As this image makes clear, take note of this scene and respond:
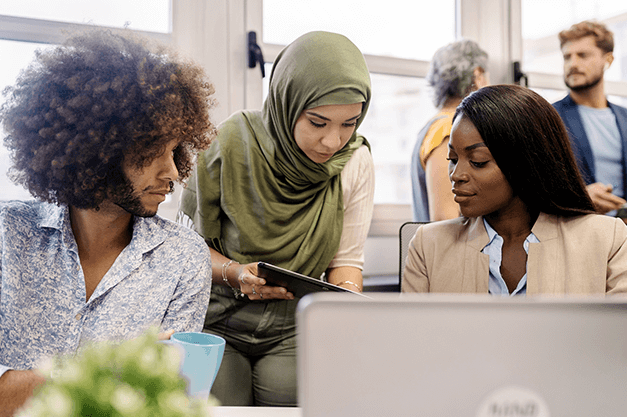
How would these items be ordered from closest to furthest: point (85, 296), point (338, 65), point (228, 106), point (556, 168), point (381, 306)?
point (381, 306) → point (85, 296) → point (556, 168) → point (338, 65) → point (228, 106)

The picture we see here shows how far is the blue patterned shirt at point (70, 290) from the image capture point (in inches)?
36.6

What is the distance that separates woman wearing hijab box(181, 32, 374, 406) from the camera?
1367 millimetres

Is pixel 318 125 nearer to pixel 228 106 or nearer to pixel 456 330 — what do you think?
pixel 228 106

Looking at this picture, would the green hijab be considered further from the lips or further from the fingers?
the lips

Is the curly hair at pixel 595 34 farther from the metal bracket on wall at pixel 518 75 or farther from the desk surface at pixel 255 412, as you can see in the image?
the desk surface at pixel 255 412

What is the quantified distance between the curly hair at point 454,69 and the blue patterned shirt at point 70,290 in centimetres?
131

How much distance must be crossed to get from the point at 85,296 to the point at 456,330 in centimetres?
80

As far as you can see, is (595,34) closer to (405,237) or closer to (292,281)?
(405,237)

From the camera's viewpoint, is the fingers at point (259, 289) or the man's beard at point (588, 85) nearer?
the fingers at point (259, 289)

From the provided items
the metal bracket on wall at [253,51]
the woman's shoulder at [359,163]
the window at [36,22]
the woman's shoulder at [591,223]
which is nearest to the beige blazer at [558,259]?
the woman's shoulder at [591,223]

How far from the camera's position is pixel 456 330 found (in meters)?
0.38

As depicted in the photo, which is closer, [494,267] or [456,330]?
[456,330]

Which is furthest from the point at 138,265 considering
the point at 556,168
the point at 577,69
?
the point at 577,69

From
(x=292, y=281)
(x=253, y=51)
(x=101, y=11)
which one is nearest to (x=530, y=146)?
(x=292, y=281)
